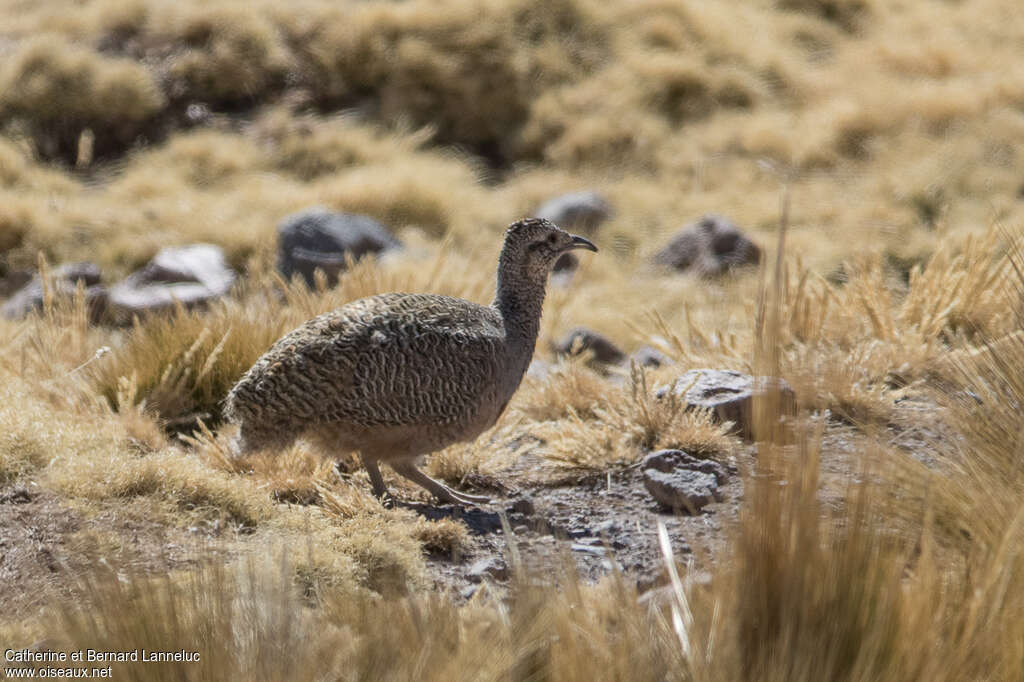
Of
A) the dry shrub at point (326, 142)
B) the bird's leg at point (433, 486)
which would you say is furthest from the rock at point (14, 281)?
the bird's leg at point (433, 486)

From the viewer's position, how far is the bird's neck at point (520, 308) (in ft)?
16.6

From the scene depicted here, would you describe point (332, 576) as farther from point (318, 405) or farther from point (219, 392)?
point (219, 392)

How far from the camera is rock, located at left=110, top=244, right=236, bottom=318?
982 centimetres

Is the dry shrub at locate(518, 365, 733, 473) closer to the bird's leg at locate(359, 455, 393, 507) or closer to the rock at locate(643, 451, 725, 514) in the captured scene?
the rock at locate(643, 451, 725, 514)

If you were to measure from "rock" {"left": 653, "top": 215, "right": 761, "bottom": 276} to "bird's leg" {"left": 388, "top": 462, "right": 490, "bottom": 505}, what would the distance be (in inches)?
259

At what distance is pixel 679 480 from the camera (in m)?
4.66

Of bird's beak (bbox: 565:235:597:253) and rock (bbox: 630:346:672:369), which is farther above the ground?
bird's beak (bbox: 565:235:597:253)

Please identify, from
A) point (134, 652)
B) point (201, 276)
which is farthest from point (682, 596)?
point (201, 276)

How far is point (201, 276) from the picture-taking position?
423 inches

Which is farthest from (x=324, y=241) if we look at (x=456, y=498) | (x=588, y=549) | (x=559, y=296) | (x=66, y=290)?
(x=588, y=549)

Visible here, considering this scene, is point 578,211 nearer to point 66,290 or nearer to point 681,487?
point 66,290

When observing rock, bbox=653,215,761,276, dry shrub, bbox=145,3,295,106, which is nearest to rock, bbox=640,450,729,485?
rock, bbox=653,215,761,276

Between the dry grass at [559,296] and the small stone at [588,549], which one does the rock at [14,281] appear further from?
the small stone at [588,549]

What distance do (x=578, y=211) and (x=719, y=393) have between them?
7232mm
